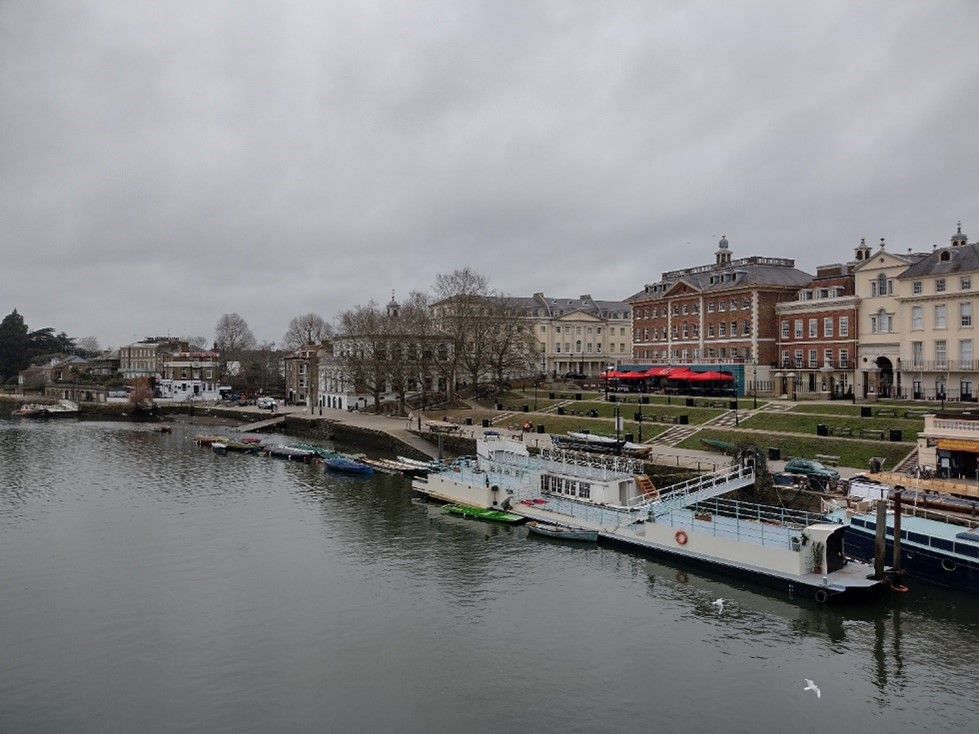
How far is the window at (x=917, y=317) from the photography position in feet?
193

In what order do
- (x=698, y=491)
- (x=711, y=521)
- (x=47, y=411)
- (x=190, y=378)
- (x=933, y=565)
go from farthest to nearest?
(x=190, y=378) → (x=47, y=411) → (x=698, y=491) → (x=711, y=521) → (x=933, y=565)

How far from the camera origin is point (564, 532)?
3744 centimetres

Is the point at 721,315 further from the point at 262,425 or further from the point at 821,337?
the point at 262,425

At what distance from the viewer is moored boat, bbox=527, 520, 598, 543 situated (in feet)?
121

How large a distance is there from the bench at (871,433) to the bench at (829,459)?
3.50 metres

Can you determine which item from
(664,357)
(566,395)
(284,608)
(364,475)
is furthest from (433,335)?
(284,608)

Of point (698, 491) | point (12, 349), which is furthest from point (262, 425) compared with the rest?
point (12, 349)

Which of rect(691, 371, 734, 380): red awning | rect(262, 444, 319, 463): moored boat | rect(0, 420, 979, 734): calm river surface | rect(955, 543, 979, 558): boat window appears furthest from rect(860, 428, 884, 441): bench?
rect(262, 444, 319, 463): moored boat

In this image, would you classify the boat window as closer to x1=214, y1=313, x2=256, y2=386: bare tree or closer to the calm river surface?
the calm river surface

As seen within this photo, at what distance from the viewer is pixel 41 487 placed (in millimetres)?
51781

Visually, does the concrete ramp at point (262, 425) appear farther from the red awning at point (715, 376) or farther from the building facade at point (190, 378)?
the red awning at point (715, 376)

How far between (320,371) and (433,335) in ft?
73.3

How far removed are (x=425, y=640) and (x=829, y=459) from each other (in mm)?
29981

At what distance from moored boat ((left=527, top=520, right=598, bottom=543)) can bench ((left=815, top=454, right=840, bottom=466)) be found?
1666 cm
